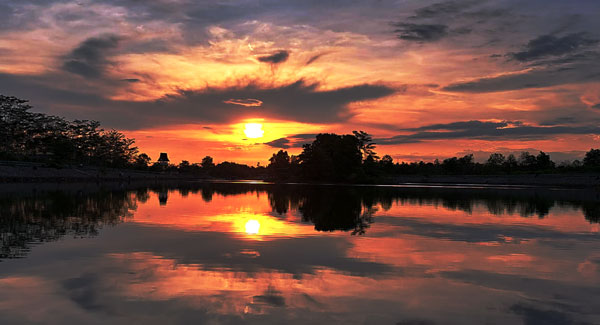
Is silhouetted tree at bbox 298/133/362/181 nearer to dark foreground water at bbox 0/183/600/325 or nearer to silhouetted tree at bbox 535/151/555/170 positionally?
silhouetted tree at bbox 535/151/555/170

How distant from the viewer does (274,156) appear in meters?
194

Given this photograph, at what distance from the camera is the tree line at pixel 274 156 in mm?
106875

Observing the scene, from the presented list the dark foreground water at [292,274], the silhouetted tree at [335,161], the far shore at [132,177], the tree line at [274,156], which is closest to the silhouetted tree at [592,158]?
the tree line at [274,156]

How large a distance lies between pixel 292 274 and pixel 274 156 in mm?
183016

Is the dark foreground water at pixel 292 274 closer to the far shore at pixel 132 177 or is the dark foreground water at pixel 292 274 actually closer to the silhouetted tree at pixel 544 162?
the far shore at pixel 132 177

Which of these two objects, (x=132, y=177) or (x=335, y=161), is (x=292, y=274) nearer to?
(x=335, y=161)

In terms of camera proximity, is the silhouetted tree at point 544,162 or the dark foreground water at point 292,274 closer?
the dark foreground water at point 292,274

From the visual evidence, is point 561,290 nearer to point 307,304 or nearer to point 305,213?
point 307,304

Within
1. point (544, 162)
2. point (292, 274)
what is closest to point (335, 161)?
point (544, 162)

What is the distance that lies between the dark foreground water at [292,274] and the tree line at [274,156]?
345ft

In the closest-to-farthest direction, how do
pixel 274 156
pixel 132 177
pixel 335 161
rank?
pixel 335 161, pixel 132 177, pixel 274 156

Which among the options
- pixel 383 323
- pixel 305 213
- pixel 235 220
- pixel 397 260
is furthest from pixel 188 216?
pixel 383 323

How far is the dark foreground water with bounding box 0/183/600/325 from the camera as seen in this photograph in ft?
27.0

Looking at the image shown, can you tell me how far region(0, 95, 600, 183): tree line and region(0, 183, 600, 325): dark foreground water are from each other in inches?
4140
